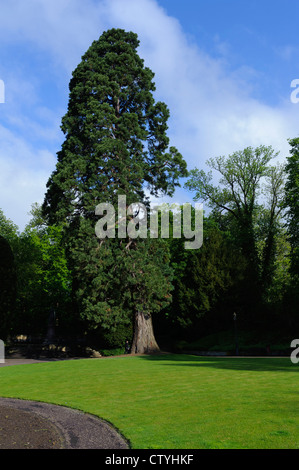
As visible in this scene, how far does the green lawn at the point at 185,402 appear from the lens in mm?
7699

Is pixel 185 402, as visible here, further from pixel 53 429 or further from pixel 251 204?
pixel 251 204

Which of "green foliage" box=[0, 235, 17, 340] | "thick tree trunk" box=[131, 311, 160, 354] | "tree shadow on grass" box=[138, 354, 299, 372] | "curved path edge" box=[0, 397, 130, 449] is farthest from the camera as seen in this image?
"thick tree trunk" box=[131, 311, 160, 354]

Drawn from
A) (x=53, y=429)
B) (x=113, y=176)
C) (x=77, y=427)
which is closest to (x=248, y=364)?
(x=77, y=427)

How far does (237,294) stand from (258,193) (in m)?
13.5

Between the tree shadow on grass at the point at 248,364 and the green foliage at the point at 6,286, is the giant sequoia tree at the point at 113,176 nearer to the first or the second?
the green foliage at the point at 6,286

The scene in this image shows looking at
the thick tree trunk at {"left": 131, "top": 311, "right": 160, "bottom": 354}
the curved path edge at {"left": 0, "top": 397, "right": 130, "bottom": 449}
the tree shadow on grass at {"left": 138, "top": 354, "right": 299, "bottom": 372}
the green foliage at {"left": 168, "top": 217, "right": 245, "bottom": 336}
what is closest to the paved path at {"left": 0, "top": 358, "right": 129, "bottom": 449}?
the curved path edge at {"left": 0, "top": 397, "right": 130, "bottom": 449}

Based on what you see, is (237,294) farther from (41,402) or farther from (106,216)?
(41,402)

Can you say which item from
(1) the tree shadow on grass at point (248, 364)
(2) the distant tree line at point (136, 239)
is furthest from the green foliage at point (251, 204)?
(1) the tree shadow on grass at point (248, 364)

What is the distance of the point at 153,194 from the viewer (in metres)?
34.7

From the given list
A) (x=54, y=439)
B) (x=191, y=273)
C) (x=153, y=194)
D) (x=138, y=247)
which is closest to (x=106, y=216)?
(x=138, y=247)

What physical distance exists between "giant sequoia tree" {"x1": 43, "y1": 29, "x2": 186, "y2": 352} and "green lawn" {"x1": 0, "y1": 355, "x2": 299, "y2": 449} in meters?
11.0

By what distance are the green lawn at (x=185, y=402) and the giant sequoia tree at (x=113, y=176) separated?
11.0m

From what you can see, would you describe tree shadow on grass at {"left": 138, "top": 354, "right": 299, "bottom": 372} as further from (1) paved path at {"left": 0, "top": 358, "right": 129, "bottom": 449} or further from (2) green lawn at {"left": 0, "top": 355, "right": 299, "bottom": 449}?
(1) paved path at {"left": 0, "top": 358, "right": 129, "bottom": 449}

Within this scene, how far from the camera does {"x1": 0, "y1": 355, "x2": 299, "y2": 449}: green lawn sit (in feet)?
25.3
